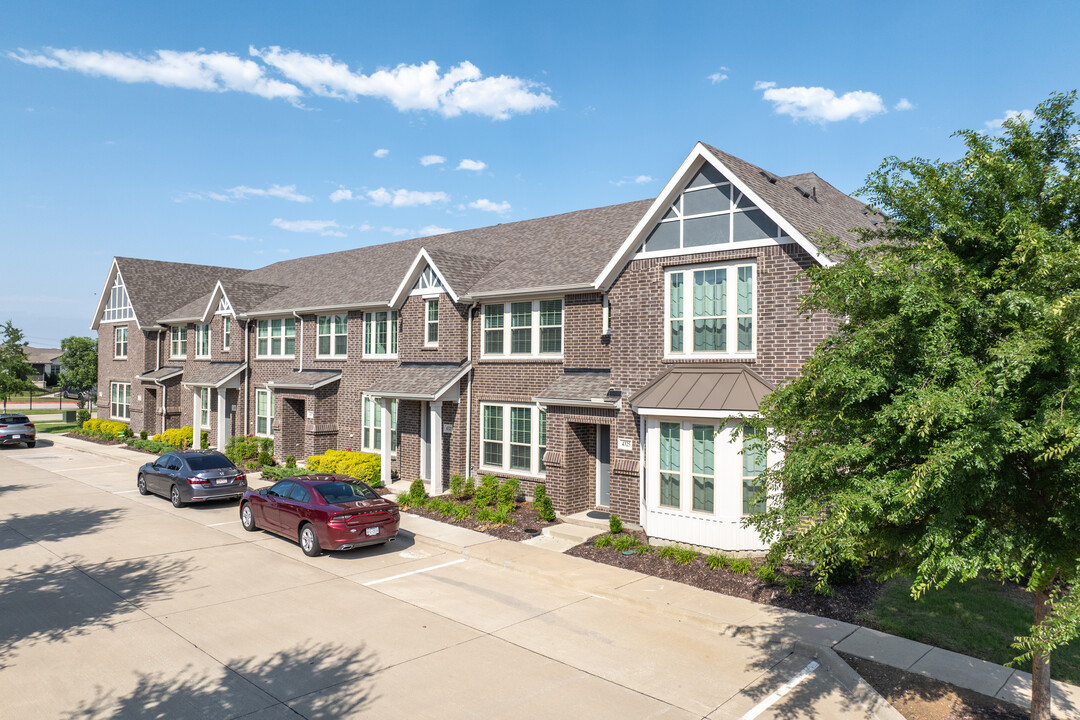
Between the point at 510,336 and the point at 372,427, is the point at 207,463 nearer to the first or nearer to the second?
the point at 372,427

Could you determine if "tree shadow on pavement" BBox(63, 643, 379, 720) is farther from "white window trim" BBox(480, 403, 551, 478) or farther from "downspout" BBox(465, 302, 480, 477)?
"downspout" BBox(465, 302, 480, 477)

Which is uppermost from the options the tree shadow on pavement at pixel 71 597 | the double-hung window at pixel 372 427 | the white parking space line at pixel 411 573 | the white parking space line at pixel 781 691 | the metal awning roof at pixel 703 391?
the metal awning roof at pixel 703 391

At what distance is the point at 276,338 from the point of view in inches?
1148

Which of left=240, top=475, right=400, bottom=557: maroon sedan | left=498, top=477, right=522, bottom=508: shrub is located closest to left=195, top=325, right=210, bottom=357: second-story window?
left=240, top=475, right=400, bottom=557: maroon sedan

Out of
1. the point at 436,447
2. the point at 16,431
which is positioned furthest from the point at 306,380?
the point at 16,431

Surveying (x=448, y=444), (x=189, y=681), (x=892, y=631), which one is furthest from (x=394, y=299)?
(x=892, y=631)

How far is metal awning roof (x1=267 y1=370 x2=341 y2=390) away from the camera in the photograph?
24969mm

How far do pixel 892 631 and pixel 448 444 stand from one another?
14.1 metres

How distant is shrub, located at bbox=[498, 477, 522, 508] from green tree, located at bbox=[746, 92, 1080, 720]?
1124 cm

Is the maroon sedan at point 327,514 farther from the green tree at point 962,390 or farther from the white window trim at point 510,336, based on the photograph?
the green tree at point 962,390

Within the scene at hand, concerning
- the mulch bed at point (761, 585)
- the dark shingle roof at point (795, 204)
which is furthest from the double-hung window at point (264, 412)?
the dark shingle roof at point (795, 204)

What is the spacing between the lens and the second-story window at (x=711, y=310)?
570 inches

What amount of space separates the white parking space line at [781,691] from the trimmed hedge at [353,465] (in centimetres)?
1507

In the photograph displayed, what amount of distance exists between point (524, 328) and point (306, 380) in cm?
1060
